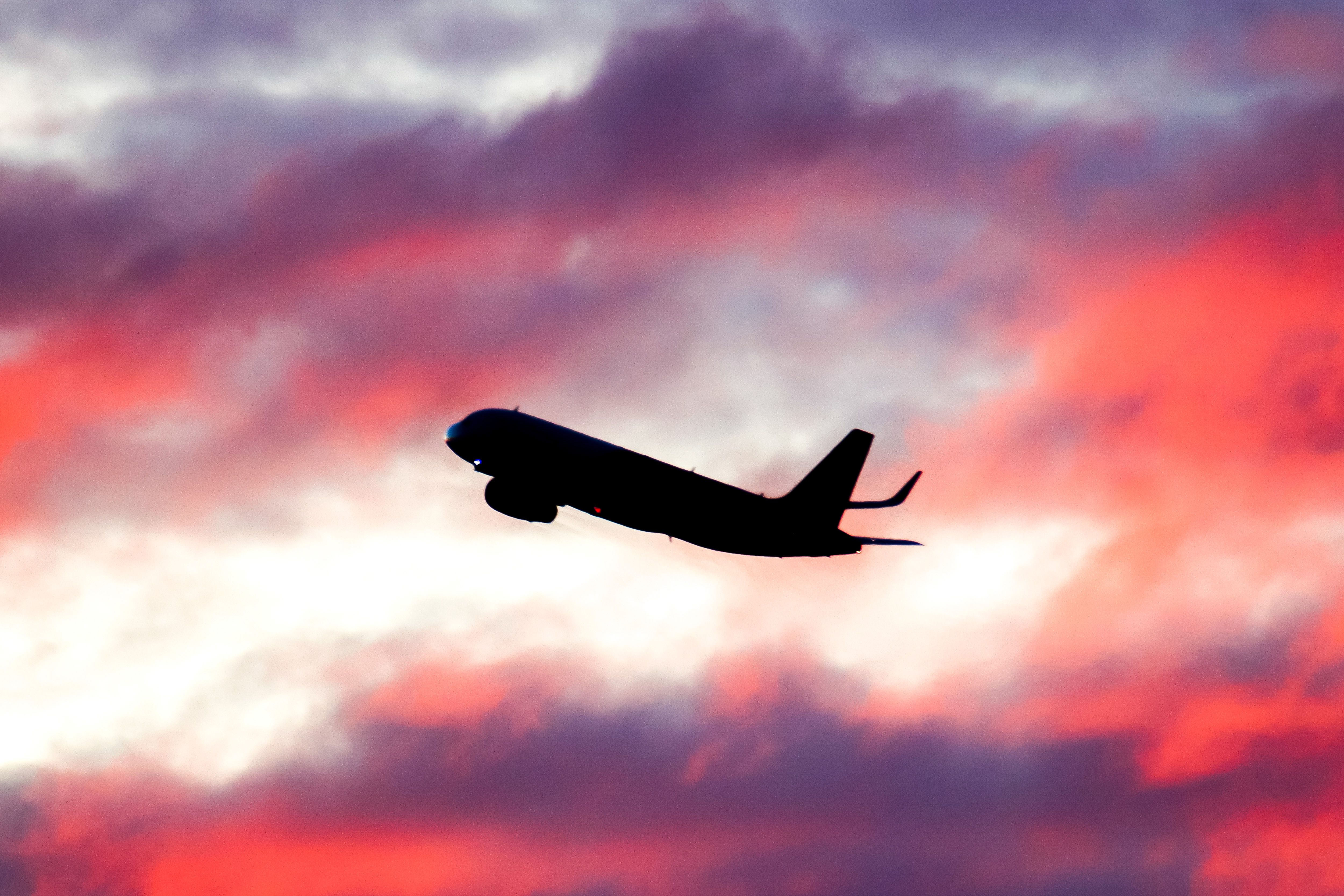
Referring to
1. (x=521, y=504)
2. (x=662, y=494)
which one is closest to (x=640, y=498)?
(x=662, y=494)

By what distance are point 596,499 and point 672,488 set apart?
19.2 feet

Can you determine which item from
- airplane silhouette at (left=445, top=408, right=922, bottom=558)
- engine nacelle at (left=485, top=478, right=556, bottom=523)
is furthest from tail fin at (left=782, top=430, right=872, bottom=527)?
engine nacelle at (left=485, top=478, right=556, bottom=523)

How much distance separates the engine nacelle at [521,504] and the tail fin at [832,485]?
735 inches

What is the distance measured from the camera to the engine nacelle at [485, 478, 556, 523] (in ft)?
339

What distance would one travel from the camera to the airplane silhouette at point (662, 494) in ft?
330

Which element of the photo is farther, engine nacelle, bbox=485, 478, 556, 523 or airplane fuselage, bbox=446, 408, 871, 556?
engine nacelle, bbox=485, 478, 556, 523

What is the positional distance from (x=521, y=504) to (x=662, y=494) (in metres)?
11.5

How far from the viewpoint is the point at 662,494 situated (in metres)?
100

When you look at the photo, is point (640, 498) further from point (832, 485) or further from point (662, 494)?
point (832, 485)

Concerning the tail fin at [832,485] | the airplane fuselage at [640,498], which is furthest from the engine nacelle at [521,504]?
the tail fin at [832,485]

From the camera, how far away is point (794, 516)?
10300 centimetres

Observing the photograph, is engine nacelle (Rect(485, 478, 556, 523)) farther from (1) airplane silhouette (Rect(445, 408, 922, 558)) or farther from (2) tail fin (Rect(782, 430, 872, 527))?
(2) tail fin (Rect(782, 430, 872, 527))

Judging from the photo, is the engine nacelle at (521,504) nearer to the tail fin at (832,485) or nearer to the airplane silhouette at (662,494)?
the airplane silhouette at (662,494)

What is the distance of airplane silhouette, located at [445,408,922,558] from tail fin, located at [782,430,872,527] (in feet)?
0.22
